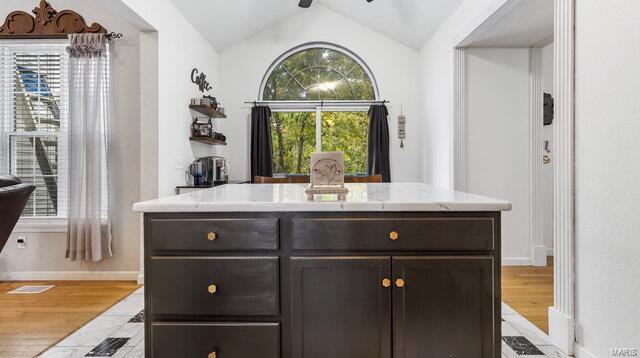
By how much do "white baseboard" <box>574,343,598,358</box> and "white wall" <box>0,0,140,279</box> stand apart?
361 centimetres

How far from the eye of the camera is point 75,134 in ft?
11.1

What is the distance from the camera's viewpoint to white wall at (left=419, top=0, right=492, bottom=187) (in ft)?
12.4

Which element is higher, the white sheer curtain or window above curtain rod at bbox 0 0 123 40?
window above curtain rod at bbox 0 0 123 40

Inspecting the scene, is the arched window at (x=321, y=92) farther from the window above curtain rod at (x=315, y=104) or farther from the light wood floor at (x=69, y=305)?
the light wood floor at (x=69, y=305)

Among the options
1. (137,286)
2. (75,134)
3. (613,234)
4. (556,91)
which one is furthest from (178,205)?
(75,134)

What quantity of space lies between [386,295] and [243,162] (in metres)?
4.28

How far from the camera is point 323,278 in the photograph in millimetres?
1421

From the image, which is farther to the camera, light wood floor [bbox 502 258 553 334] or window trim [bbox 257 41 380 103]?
window trim [bbox 257 41 380 103]

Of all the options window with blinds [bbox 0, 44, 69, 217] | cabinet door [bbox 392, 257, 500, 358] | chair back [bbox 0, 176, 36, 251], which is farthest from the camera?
window with blinds [bbox 0, 44, 69, 217]

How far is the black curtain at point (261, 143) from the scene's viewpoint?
A: 17.1 feet

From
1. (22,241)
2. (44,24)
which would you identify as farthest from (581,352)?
(44,24)

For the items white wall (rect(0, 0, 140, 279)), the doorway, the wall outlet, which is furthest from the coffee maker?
the doorway

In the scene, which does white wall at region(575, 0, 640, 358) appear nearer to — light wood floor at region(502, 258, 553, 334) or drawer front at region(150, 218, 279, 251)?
light wood floor at region(502, 258, 553, 334)

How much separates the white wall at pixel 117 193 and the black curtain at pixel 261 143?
1.89 metres
